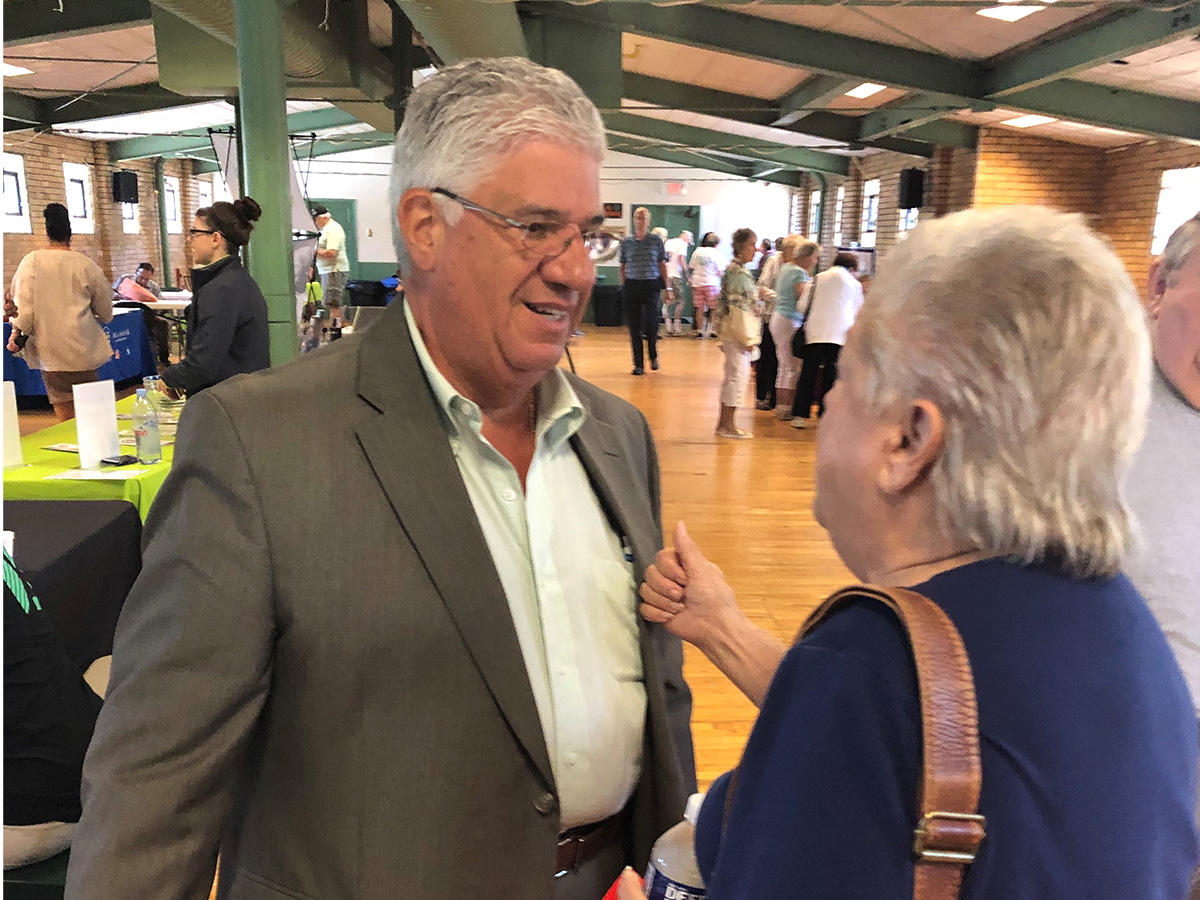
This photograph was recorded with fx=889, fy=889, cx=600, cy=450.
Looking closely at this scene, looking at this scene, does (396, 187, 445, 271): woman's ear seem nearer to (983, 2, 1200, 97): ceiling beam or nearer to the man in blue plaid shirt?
(983, 2, 1200, 97): ceiling beam

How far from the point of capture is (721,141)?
48.5 feet

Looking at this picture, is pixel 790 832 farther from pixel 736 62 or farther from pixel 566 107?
pixel 736 62

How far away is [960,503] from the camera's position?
2.42 feet

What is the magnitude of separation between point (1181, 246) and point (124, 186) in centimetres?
1641

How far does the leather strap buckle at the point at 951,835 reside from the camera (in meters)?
0.64

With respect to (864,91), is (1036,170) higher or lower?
lower

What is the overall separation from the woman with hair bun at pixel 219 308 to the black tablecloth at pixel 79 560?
1.03 m

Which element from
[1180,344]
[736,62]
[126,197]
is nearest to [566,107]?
[1180,344]

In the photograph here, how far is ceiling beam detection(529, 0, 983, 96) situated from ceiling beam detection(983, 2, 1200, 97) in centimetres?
42

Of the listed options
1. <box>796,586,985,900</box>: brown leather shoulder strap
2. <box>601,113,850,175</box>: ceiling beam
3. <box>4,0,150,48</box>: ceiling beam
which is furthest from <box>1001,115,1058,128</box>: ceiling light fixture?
<box>796,586,985,900</box>: brown leather shoulder strap

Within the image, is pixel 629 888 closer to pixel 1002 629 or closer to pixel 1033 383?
pixel 1002 629

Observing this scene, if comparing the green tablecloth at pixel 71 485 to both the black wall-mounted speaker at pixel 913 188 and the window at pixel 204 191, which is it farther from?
the window at pixel 204 191

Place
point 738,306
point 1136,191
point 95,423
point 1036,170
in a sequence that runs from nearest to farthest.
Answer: point 95,423
point 738,306
point 1136,191
point 1036,170

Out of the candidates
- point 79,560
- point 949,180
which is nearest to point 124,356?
point 79,560
